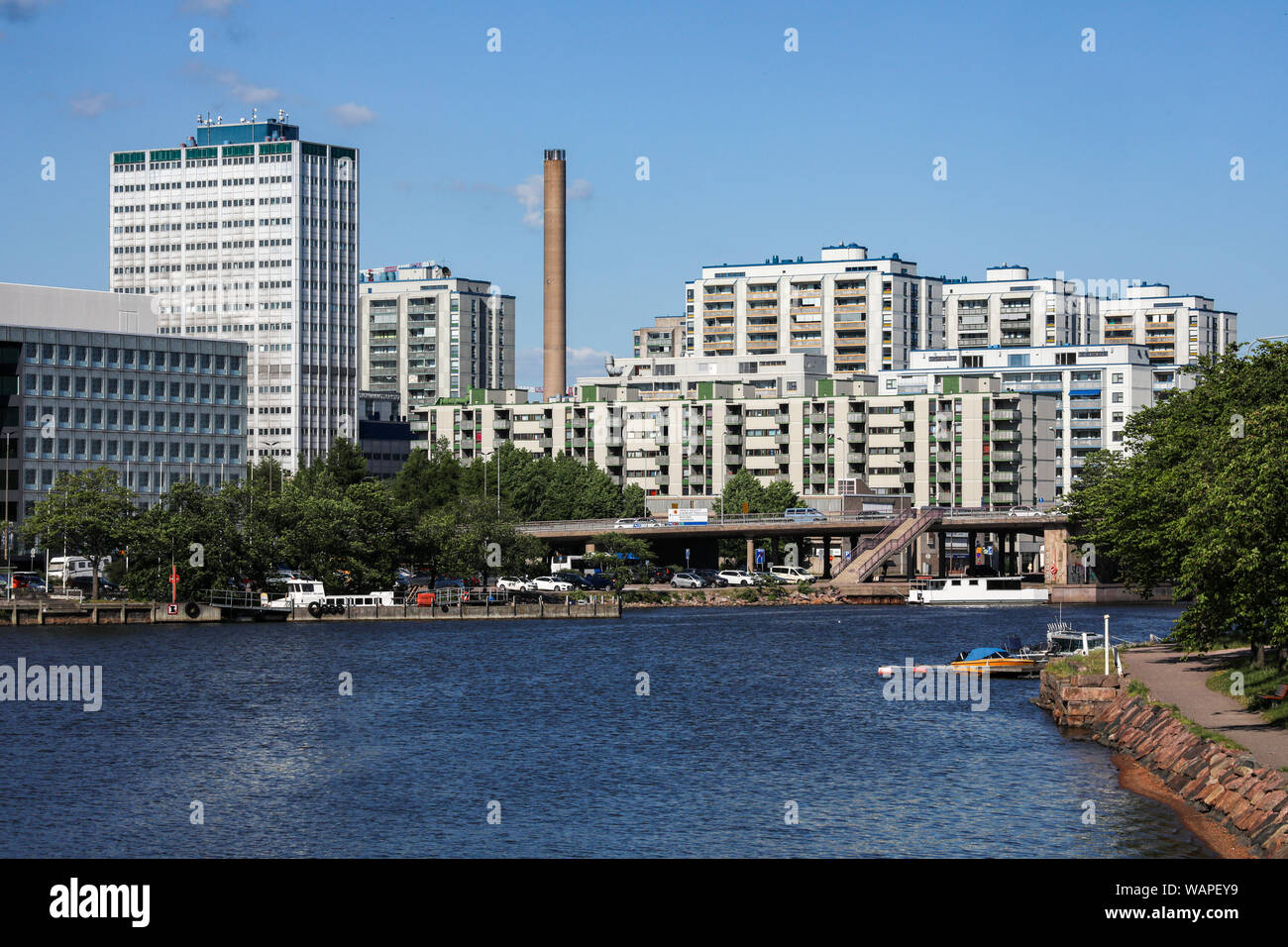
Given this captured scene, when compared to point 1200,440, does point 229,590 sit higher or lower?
lower

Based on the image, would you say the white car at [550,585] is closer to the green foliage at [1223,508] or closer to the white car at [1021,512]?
the white car at [1021,512]

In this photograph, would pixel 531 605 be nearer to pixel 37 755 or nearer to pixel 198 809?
pixel 37 755

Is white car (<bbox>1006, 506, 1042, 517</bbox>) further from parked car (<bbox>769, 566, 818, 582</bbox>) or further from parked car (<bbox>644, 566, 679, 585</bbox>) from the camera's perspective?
parked car (<bbox>644, 566, 679, 585</bbox>)

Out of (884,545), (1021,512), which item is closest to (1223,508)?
(884,545)

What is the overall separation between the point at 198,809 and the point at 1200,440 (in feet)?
155

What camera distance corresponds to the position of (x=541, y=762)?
60500 mm

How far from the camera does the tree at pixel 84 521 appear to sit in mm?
128375

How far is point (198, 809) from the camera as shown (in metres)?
49.9

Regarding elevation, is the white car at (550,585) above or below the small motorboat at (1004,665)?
above

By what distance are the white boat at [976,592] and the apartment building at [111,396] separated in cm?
8398

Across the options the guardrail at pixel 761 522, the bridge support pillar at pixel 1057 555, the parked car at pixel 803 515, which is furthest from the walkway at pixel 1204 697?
the parked car at pixel 803 515

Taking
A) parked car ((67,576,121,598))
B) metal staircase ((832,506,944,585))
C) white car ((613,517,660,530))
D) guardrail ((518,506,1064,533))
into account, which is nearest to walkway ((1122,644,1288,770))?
metal staircase ((832,506,944,585))

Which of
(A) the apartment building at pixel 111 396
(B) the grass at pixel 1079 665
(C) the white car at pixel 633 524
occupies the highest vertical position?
(A) the apartment building at pixel 111 396
